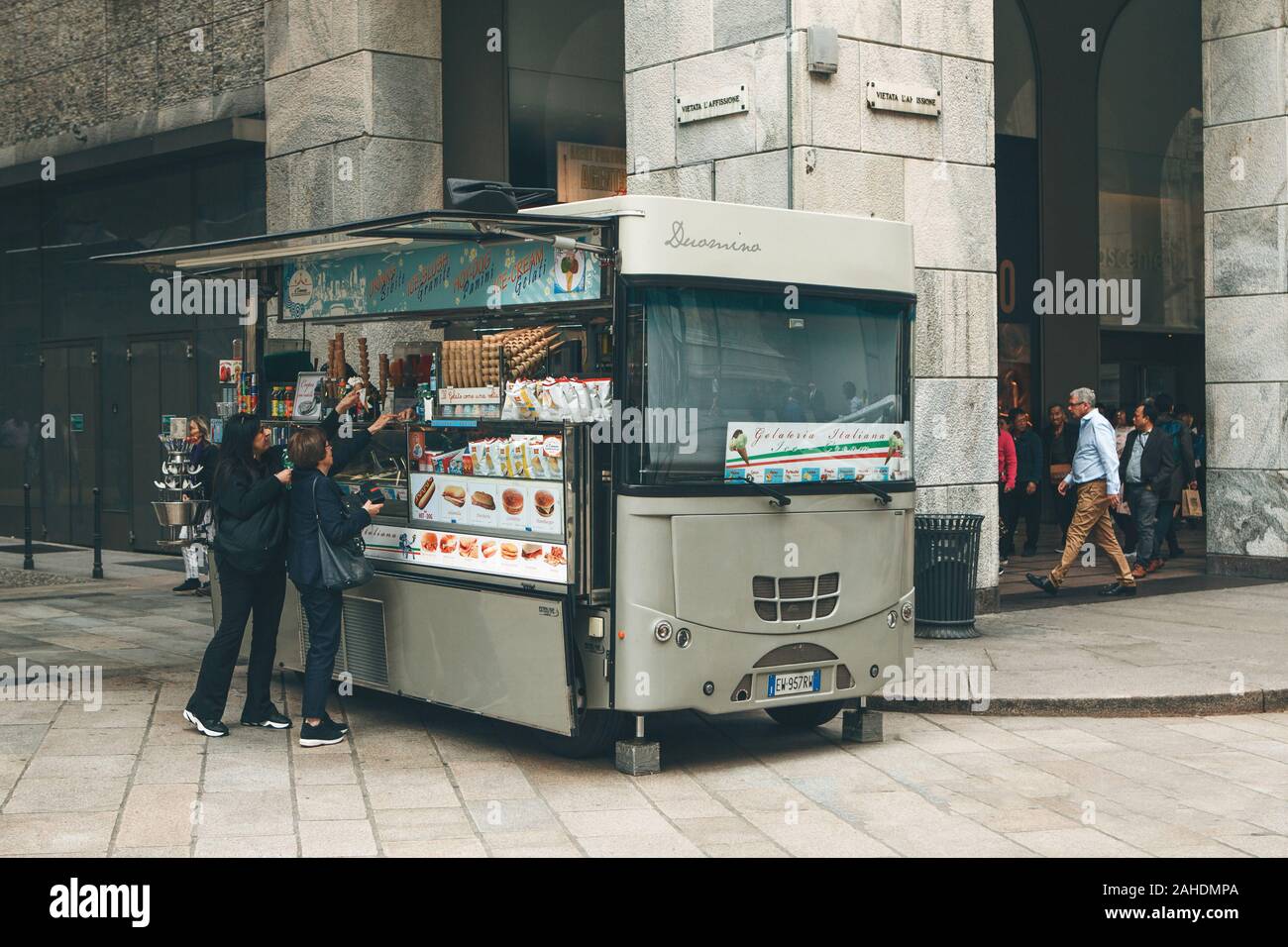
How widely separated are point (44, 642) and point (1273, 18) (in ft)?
43.2

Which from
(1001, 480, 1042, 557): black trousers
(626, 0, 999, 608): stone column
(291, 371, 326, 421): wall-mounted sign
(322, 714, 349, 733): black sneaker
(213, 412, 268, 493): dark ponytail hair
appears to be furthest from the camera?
(1001, 480, 1042, 557): black trousers

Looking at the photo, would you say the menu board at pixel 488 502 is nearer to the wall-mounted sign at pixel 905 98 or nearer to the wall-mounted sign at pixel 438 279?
the wall-mounted sign at pixel 438 279

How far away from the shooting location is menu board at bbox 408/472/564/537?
25.3ft

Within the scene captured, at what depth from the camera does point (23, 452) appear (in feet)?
71.4

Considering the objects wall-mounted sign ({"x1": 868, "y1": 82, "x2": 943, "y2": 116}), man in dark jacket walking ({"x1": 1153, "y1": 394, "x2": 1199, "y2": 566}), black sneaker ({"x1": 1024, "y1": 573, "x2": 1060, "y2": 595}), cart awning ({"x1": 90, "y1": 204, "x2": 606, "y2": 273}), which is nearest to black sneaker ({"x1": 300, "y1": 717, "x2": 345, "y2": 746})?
cart awning ({"x1": 90, "y1": 204, "x2": 606, "y2": 273})

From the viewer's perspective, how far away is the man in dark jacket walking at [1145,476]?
15.9 m

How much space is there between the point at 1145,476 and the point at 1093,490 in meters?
2.48

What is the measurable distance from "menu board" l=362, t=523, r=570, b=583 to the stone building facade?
4.50 meters

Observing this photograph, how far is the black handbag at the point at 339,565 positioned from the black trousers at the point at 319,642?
3.7 inches

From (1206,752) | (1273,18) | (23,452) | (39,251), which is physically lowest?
(1206,752)

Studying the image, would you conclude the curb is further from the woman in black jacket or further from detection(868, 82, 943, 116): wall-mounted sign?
detection(868, 82, 943, 116): wall-mounted sign

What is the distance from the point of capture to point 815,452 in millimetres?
8125
